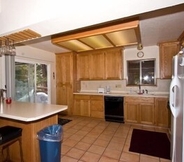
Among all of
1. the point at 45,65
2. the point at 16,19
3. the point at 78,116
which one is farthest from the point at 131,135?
the point at 45,65

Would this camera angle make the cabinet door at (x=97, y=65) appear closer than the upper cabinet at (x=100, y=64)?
No

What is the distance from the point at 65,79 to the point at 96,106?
1629 millimetres

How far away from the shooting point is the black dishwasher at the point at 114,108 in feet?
13.7

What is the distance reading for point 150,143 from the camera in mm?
2908

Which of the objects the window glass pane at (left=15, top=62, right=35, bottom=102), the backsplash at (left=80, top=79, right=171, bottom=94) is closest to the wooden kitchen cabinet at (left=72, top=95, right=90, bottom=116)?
the backsplash at (left=80, top=79, right=171, bottom=94)

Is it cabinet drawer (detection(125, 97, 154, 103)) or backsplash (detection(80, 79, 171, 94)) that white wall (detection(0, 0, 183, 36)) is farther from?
backsplash (detection(80, 79, 171, 94))

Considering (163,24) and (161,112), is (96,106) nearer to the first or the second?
(161,112)

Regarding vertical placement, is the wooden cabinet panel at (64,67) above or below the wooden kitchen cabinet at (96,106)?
above

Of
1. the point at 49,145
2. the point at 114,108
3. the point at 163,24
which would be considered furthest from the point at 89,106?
the point at 163,24

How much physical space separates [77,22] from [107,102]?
10.1ft

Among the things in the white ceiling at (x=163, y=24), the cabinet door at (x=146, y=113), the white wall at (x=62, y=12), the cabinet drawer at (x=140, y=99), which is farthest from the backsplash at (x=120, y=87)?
the white wall at (x=62, y=12)

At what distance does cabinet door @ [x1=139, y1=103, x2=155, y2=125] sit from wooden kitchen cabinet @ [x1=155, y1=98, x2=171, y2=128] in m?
0.13

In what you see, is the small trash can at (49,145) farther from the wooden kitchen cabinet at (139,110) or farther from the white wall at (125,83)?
the white wall at (125,83)

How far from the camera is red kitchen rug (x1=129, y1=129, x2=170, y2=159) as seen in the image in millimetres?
2553
